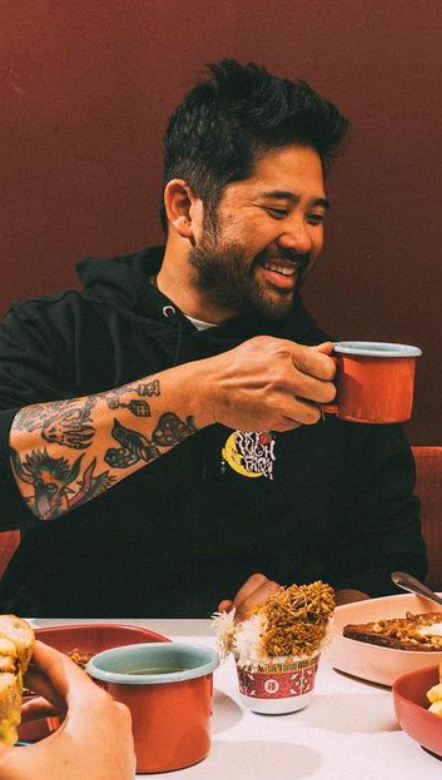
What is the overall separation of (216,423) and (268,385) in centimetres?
48

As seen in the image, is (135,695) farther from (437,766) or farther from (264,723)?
(437,766)

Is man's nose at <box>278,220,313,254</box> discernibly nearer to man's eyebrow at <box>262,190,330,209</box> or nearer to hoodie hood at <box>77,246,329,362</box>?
man's eyebrow at <box>262,190,330,209</box>

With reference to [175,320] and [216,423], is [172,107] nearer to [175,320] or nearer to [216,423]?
[175,320]

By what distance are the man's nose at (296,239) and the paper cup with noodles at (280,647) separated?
1004 mm

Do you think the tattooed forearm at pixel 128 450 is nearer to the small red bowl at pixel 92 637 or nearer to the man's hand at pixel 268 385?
the man's hand at pixel 268 385

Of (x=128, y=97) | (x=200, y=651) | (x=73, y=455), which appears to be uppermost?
(x=128, y=97)

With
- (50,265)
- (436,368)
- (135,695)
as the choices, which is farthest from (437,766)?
(50,265)

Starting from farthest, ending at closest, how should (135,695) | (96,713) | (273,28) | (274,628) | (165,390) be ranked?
(273,28) < (165,390) < (274,628) < (135,695) < (96,713)

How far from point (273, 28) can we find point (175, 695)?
1910 millimetres

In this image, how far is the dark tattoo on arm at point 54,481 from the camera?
1.54 metres

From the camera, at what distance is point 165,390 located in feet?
4.93

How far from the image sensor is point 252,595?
5.08ft

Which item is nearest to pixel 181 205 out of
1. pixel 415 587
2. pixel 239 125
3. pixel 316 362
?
pixel 239 125

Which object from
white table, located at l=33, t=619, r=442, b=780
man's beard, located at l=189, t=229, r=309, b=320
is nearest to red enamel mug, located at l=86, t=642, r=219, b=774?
white table, located at l=33, t=619, r=442, b=780
